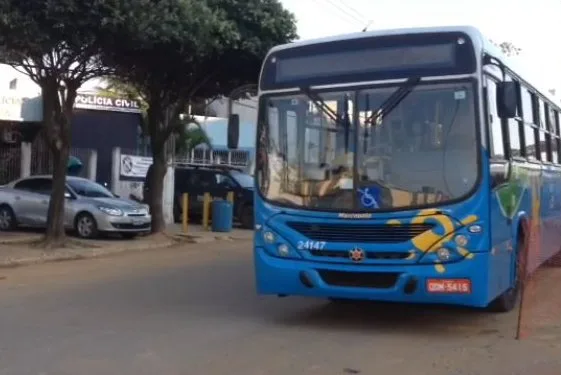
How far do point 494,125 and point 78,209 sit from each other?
537 inches

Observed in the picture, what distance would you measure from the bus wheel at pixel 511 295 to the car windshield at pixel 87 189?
1280cm

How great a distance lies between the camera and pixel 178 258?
713 inches

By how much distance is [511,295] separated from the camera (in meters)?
10.7

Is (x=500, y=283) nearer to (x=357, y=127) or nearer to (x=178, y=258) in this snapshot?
(x=357, y=127)

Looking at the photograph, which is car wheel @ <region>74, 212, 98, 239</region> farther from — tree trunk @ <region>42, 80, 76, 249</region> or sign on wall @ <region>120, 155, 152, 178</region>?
sign on wall @ <region>120, 155, 152, 178</region>

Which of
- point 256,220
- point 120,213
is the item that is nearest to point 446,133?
point 256,220

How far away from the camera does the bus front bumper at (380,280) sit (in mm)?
8766

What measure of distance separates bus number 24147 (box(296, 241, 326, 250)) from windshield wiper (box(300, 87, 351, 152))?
1.02m

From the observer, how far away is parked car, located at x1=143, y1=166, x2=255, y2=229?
2691 cm

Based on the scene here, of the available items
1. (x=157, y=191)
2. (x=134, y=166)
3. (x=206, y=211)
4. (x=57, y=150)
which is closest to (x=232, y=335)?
(x=57, y=150)

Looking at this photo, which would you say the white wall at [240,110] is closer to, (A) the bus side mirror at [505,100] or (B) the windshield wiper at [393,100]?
(B) the windshield wiper at [393,100]

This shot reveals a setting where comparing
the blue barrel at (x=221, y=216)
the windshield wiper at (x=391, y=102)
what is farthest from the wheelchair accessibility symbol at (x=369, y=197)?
the blue barrel at (x=221, y=216)

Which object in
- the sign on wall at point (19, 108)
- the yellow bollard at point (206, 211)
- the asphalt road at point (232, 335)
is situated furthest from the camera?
the sign on wall at point (19, 108)

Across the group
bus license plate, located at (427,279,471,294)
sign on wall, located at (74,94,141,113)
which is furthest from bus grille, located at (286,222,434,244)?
sign on wall, located at (74,94,141,113)
